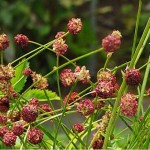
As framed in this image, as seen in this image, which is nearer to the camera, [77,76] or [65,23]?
[77,76]

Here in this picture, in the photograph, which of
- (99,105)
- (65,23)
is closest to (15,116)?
(99,105)

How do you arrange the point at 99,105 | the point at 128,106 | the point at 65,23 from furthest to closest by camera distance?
the point at 65,23 → the point at 99,105 → the point at 128,106

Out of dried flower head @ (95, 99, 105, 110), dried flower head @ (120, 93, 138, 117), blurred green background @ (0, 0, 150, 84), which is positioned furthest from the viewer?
blurred green background @ (0, 0, 150, 84)

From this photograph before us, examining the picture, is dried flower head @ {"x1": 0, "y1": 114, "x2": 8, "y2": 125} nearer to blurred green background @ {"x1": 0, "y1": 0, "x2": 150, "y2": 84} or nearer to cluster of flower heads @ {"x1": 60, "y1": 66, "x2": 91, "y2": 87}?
cluster of flower heads @ {"x1": 60, "y1": 66, "x2": 91, "y2": 87}

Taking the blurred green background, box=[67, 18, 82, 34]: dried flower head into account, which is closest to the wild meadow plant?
box=[67, 18, 82, 34]: dried flower head

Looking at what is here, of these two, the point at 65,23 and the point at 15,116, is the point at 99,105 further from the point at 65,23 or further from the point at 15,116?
the point at 65,23

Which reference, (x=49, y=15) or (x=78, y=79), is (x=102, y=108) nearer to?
(x=78, y=79)
